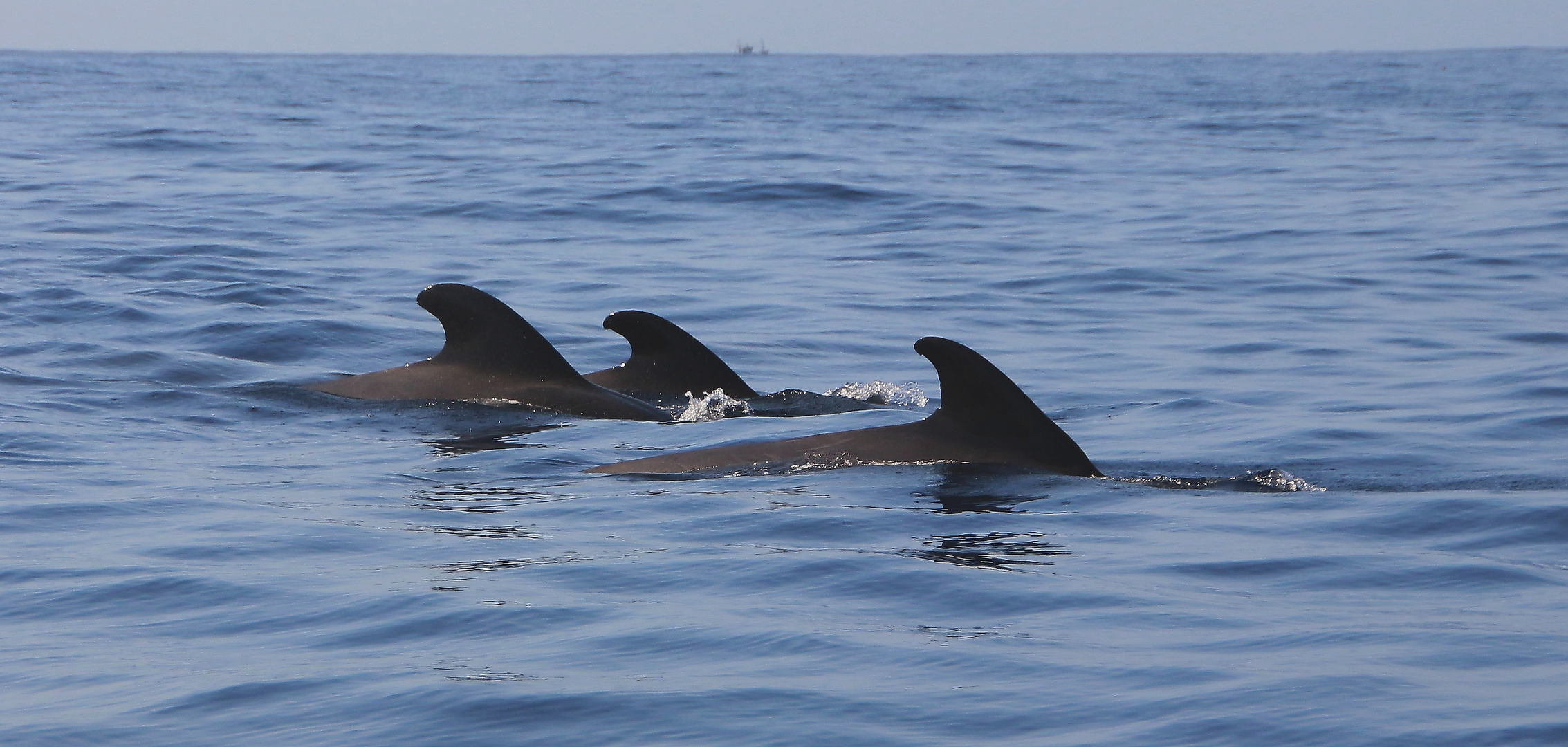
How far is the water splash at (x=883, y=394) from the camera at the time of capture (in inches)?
493

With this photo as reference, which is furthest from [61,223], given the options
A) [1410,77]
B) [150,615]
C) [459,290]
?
[1410,77]

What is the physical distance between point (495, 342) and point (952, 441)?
11.4ft

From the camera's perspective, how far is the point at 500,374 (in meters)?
11.3

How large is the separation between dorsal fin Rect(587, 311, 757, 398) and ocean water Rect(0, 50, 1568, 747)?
857 mm

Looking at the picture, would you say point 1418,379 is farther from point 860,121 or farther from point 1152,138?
point 860,121

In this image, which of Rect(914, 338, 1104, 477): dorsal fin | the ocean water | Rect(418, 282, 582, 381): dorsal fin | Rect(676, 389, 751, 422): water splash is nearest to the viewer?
the ocean water

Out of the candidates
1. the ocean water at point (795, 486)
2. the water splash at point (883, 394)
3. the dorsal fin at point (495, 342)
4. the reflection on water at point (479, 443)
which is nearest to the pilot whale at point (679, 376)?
the water splash at point (883, 394)

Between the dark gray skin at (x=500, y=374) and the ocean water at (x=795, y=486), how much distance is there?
247mm

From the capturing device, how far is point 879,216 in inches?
982

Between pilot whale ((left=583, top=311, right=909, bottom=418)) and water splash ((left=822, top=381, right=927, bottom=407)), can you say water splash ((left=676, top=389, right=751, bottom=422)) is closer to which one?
pilot whale ((left=583, top=311, right=909, bottom=418))

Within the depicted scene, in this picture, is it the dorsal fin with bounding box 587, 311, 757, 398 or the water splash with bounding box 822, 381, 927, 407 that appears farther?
the water splash with bounding box 822, 381, 927, 407

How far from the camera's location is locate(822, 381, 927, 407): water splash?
493 inches

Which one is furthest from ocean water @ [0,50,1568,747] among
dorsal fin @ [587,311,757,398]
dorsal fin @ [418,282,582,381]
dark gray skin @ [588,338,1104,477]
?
dorsal fin @ [587,311,757,398]

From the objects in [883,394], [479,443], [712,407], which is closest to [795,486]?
[479,443]
